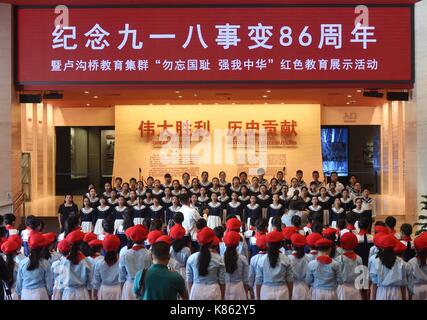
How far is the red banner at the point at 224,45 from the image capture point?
12.1 metres

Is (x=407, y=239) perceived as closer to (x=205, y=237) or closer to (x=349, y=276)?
(x=349, y=276)

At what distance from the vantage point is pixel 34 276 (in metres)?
5.39

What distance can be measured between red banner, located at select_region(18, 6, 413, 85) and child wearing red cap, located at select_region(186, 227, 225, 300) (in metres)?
7.22

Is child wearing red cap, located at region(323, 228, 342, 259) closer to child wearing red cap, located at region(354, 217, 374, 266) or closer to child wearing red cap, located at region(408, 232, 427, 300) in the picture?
child wearing red cap, located at region(408, 232, 427, 300)

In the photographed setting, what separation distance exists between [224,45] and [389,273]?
7.80 metres

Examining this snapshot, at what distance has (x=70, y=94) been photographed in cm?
1441

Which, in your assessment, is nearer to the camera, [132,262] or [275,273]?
[275,273]

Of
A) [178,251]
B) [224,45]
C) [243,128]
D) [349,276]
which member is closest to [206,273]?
[178,251]

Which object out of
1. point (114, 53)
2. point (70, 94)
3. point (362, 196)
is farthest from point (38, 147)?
point (362, 196)

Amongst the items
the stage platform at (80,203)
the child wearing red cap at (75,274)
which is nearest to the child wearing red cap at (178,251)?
the child wearing red cap at (75,274)

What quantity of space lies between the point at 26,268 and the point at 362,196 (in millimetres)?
7313

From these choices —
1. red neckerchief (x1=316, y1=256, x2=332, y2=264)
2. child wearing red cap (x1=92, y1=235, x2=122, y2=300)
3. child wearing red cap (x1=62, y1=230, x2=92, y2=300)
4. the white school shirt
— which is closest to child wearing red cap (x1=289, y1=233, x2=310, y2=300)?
red neckerchief (x1=316, y1=256, x2=332, y2=264)

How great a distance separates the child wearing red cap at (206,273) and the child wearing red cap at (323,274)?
864mm

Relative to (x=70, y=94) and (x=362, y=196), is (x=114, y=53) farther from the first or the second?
(x=362, y=196)
